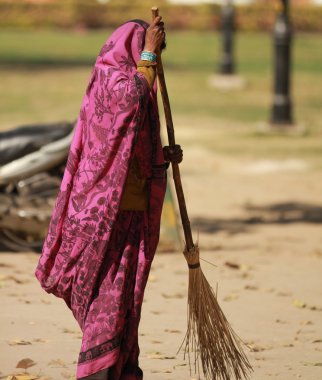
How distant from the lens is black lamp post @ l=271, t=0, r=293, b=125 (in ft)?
57.3

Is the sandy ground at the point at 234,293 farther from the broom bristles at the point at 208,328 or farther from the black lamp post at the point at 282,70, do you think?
the black lamp post at the point at 282,70

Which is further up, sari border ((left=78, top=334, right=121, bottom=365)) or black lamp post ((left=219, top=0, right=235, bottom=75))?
black lamp post ((left=219, top=0, right=235, bottom=75))

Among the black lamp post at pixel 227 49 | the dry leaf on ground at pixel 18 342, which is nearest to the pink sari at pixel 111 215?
the dry leaf on ground at pixel 18 342

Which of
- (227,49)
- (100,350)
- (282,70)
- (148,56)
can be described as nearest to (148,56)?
(148,56)

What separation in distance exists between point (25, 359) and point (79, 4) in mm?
32727

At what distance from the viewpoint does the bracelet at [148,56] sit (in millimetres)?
5406

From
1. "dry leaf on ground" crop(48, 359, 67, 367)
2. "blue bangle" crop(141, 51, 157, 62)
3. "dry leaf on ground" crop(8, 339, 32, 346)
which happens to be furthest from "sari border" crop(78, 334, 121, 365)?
"dry leaf on ground" crop(8, 339, 32, 346)

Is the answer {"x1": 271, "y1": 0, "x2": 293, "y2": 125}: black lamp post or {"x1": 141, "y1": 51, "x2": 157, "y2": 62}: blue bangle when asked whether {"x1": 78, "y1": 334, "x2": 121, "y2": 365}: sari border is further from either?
{"x1": 271, "y1": 0, "x2": 293, "y2": 125}: black lamp post

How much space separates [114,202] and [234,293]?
316 cm

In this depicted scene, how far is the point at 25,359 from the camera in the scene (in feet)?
20.7

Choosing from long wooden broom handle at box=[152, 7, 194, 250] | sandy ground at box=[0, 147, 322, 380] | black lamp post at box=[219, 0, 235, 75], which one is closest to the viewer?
long wooden broom handle at box=[152, 7, 194, 250]

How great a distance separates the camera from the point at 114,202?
5.36m

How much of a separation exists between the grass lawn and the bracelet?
9.90 metres

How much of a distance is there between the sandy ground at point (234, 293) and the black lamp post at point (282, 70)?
12.9 ft
